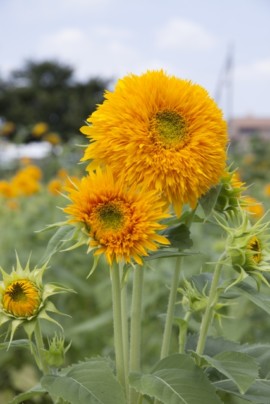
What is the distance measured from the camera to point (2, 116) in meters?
→ 26.5

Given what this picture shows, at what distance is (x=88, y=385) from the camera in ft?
2.77

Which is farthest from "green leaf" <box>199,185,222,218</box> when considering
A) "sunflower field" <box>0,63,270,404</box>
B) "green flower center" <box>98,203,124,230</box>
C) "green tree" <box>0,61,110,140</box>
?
"green tree" <box>0,61,110,140</box>

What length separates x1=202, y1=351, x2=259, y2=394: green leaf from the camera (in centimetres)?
82

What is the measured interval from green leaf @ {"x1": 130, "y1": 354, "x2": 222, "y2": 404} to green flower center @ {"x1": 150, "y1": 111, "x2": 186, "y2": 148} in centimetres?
28

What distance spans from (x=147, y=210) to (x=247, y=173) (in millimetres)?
6653

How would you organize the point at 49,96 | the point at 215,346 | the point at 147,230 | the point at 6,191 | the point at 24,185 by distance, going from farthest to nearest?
the point at 49,96 < the point at 24,185 < the point at 6,191 < the point at 215,346 < the point at 147,230

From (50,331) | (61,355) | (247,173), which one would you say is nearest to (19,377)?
(50,331)

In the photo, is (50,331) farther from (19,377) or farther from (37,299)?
(37,299)

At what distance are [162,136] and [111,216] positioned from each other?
122 mm

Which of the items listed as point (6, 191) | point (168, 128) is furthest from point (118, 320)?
point (6, 191)

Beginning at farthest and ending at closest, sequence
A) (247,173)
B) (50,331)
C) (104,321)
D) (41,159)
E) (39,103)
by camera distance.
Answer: (39,103) → (41,159) → (247,173) → (104,321) → (50,331)

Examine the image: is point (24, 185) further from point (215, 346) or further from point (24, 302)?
point (24, 302)

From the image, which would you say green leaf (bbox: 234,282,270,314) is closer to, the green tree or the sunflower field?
the sunflower field

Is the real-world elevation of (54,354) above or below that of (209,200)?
below
